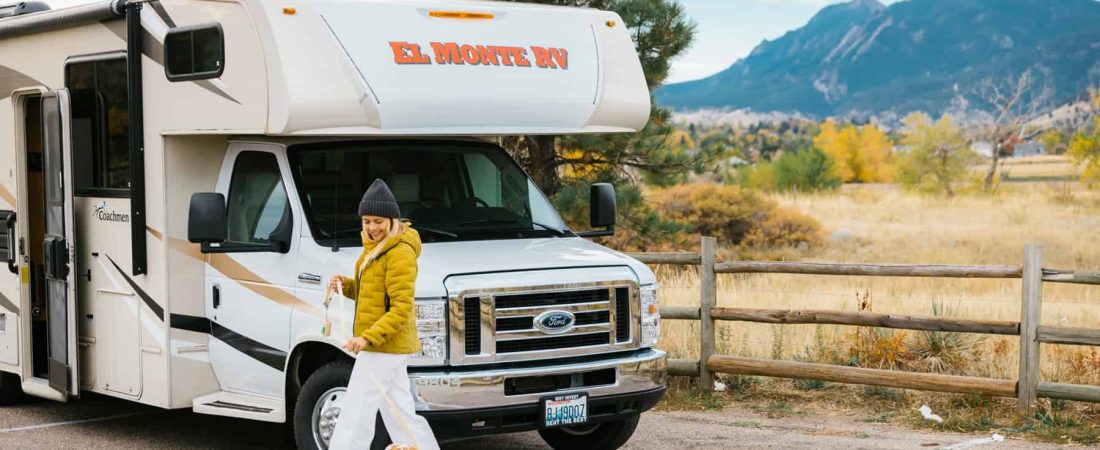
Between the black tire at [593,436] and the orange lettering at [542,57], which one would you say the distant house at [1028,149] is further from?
the orange lettering at [542,57]

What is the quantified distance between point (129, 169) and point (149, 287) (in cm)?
76

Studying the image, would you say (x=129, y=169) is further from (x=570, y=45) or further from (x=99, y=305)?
(x=570, y=45)

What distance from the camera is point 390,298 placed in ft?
23.1

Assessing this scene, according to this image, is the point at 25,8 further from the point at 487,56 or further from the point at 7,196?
the point at 487,56

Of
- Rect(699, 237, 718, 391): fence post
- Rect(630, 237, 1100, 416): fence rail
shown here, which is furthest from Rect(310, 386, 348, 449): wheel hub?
Rect(699, 237, 718, 391): fence post

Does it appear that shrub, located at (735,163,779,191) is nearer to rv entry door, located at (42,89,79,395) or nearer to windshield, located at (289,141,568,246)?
windshield, located at (289,141,568,246)

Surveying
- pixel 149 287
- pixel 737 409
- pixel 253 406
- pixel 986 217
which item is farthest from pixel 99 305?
pixel 986 217

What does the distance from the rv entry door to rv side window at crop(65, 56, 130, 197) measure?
0.27 feet

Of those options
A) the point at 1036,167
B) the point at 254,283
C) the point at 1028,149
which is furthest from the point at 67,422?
the point at 1028,149

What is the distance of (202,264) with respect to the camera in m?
8.67

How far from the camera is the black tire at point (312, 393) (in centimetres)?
761

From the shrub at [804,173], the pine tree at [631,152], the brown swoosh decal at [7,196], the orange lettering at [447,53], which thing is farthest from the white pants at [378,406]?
the shrub at [804,173]

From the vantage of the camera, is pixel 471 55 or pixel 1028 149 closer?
pixel 471 55

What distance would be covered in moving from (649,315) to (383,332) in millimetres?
1820
